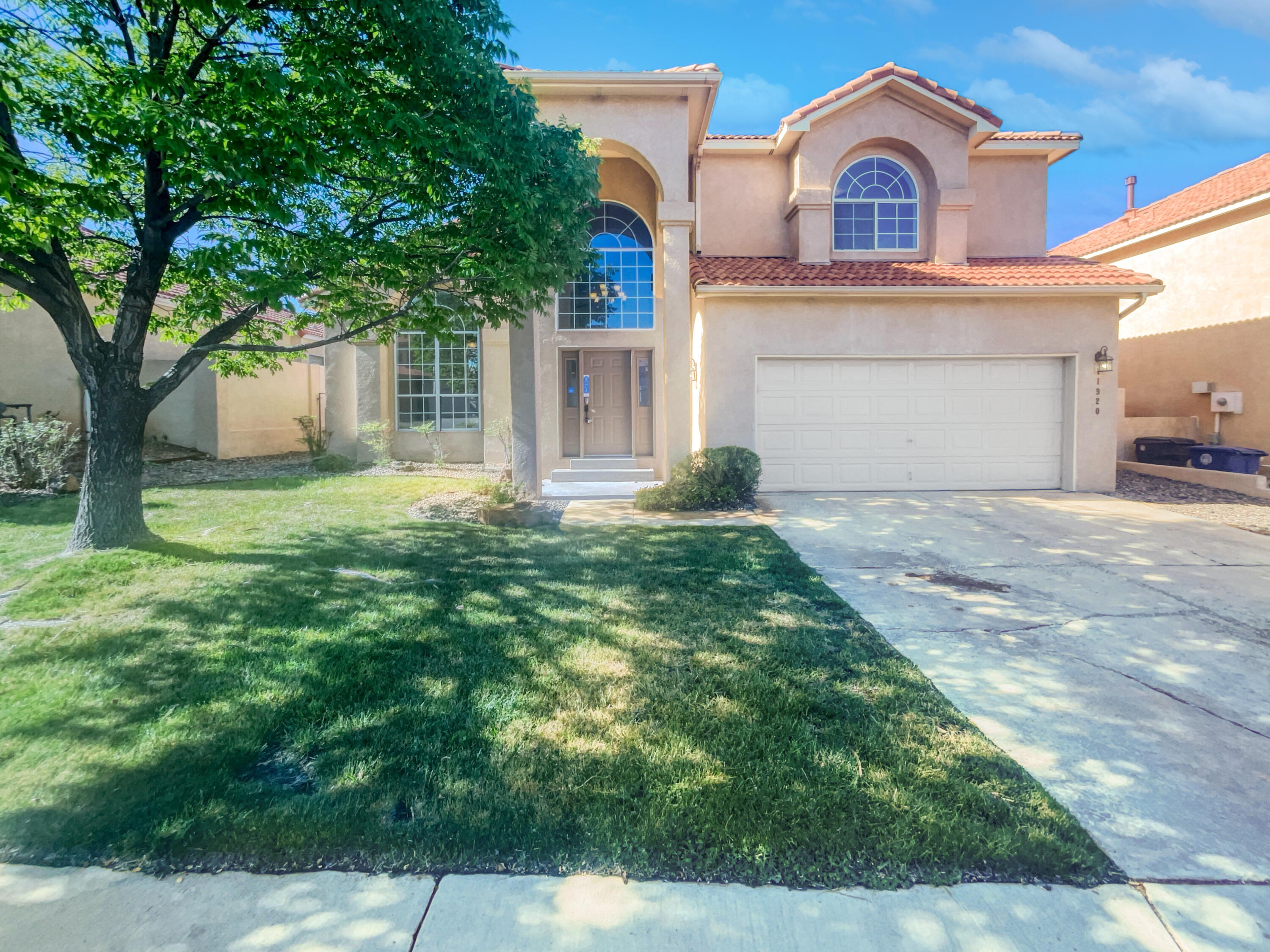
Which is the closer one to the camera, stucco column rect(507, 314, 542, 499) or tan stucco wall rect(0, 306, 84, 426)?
stucco column rect(507, 314, 542, 499)

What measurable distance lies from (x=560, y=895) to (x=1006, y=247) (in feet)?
46.2

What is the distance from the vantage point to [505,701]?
3518 millimetres

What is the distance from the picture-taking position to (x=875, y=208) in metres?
12.3

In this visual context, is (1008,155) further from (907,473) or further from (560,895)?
(560,895)

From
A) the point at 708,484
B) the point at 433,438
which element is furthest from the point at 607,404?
the point at 708,484

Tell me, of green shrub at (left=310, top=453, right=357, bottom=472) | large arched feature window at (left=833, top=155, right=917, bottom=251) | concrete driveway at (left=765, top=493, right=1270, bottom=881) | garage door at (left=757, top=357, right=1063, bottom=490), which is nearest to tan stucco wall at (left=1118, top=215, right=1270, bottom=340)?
garage door at (left=757, top=357, right=1063, bottom=490)

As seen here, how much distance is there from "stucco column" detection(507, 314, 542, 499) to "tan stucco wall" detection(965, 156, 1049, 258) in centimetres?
877

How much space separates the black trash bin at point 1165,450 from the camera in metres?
12.7

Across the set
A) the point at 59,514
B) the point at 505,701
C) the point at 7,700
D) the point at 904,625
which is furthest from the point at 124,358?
the point at 904,625

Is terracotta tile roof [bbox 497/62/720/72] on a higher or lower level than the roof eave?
higher

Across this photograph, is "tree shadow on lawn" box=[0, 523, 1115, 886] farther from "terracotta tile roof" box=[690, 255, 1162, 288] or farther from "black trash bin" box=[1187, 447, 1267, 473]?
"black trash bin" box=[1187, 447, 1267, 473]

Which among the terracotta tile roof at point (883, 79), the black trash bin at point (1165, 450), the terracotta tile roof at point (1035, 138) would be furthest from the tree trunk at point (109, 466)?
the black trash bin at point (1165, 450)

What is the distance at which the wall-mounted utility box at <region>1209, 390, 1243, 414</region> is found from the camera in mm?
12680

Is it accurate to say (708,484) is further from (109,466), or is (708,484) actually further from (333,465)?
(333,465)
